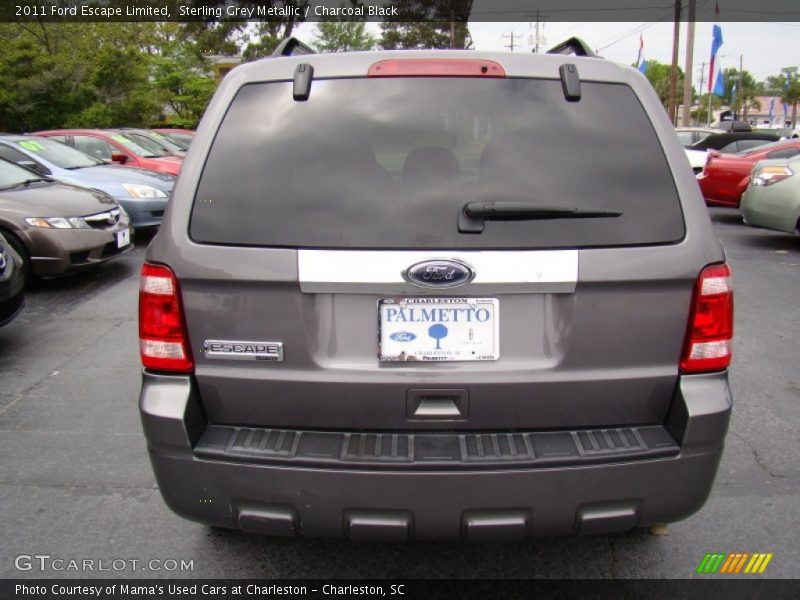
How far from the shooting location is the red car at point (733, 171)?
36.6 ft

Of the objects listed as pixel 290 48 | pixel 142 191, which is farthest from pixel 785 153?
pixel 290 48

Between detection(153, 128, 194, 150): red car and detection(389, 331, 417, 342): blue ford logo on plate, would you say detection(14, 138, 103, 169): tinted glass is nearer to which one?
detection(153, 128, 194, 150): red car

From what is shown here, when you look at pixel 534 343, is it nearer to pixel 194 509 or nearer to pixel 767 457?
pixel 194 509

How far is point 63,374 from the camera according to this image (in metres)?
4.90

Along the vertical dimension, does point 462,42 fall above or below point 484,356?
above

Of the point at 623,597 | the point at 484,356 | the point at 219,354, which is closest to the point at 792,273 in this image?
the point at 623,597

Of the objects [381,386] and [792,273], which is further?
[792,273]

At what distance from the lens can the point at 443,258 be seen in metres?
2.03

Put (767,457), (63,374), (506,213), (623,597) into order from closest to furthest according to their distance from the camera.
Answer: (506,213) < (623,597) < (767,457) < (63,374)

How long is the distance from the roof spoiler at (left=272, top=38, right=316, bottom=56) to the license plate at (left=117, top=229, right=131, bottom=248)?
16.9 feet

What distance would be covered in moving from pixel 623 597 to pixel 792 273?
6.60m

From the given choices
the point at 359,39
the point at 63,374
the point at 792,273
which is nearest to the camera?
the point at 63,374

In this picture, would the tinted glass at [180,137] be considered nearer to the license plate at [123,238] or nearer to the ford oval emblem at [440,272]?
the license plate at [123,238]

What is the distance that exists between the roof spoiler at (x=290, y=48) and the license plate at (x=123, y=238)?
5.15 m
